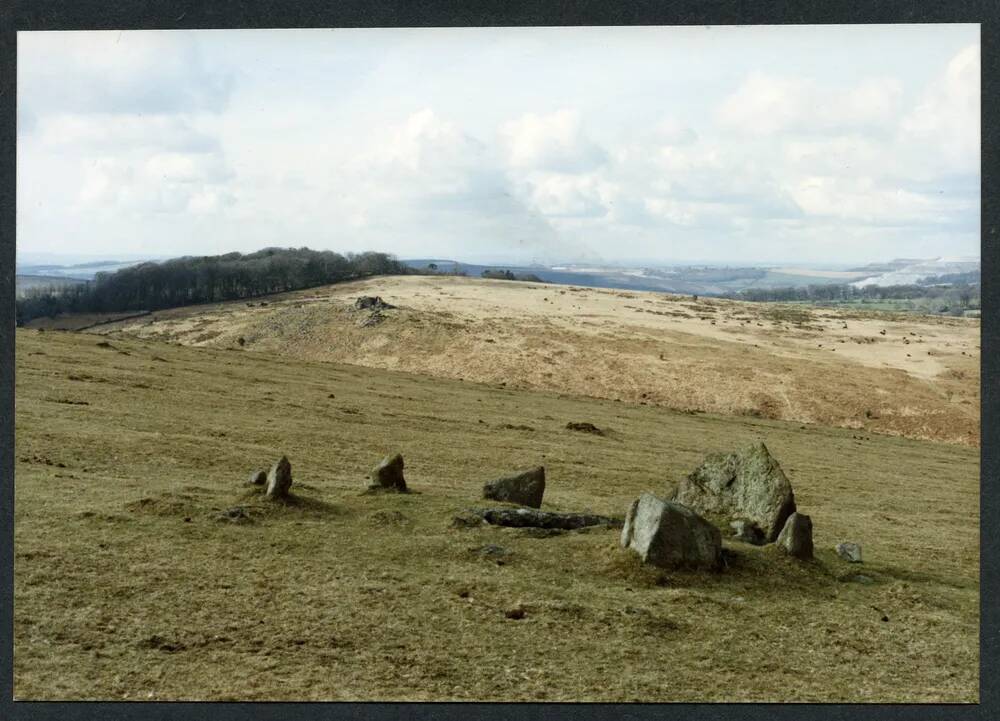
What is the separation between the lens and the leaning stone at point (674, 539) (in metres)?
12.1

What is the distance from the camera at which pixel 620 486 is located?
20.8 metres

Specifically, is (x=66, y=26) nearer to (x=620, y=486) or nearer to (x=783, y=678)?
(x=783, y=678)

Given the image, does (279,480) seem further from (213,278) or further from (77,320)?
(213,278)

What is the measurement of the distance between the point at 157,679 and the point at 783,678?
23.3ft

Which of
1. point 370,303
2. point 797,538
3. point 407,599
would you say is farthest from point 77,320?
point 797,538

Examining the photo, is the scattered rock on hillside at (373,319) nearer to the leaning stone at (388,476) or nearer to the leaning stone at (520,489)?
the leaning stone at (388,476)

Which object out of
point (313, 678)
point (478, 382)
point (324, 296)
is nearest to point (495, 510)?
point (313, 678)

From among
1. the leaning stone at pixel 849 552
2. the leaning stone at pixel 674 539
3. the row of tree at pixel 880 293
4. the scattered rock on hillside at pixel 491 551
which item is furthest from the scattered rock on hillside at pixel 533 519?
the row of tree at pixel 880 293

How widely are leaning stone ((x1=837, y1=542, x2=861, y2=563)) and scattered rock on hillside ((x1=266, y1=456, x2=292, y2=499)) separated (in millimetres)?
9186

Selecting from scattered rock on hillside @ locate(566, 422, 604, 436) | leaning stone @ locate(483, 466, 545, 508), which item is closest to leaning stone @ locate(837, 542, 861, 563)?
leaning stone @ locate(483, 466, 545, 508)

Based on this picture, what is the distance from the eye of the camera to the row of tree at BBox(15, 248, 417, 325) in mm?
34094

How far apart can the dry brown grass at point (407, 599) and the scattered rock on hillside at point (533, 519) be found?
37 cm

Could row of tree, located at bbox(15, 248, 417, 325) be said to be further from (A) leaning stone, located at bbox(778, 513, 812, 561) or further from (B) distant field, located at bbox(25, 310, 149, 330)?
(A) leaning stone, located at bbox(778, 513, 812, 561)

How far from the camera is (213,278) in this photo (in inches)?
1738
